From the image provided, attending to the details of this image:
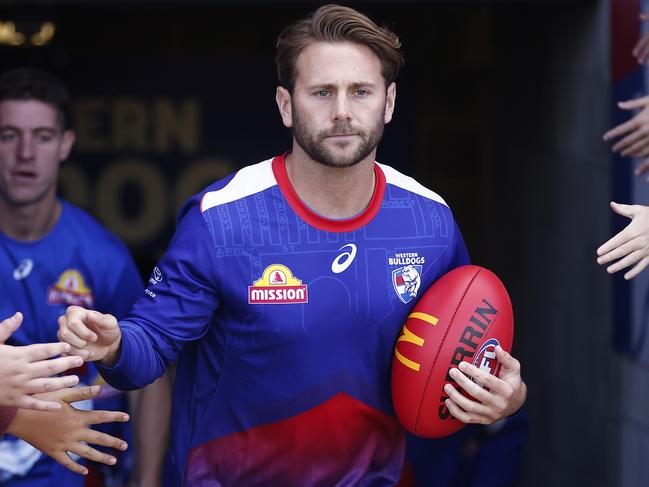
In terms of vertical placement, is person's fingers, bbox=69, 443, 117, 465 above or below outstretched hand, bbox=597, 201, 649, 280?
below

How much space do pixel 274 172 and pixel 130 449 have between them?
2599mm

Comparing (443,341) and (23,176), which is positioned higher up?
(23,176)

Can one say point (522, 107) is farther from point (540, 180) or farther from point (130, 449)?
point (130, 449)

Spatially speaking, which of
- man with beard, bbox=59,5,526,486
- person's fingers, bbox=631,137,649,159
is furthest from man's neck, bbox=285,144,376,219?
person's fingers, bbox=631,137,649,159

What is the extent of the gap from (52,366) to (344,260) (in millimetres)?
991

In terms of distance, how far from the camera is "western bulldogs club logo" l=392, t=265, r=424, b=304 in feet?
12.7

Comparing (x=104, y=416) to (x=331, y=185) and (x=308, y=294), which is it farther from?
(x=331, y=185)

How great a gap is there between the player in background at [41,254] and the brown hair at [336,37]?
1.41 metres

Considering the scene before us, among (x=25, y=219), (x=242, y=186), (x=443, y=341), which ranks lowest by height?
(x=443, y=341)

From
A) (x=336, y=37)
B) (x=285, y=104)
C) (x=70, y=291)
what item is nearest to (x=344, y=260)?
(x=285, y=104)

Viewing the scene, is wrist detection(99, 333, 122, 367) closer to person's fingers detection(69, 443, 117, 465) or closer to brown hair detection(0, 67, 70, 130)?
person's fingers detection(69, 443, 117, 465)

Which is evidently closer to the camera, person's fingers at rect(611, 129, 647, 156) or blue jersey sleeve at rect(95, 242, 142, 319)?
person's fingers at rect(611, 129, 647, 156)

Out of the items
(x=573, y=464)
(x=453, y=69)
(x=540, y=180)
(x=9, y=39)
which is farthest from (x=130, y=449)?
(x=453, y=69)

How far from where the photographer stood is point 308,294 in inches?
149
